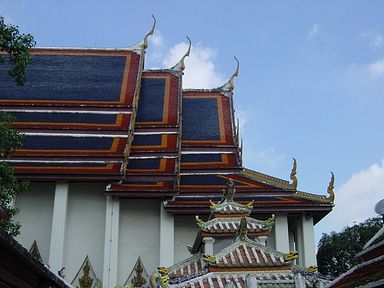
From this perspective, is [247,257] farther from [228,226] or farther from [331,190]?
[331,190]

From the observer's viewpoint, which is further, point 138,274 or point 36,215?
point 36,215

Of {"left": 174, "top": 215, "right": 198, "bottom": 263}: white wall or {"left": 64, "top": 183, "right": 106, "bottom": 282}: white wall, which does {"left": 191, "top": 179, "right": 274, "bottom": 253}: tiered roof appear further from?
{"left": 64, "top": 183, "right": 106, "bottom": 282}: white wall

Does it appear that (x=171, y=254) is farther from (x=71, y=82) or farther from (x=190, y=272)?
(x=71, y=82)

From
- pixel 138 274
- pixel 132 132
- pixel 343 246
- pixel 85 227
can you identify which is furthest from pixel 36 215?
pixel 343 246

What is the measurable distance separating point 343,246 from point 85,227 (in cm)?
1474

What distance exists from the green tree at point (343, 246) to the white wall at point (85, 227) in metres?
13.5

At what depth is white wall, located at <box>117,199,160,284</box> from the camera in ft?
50.4

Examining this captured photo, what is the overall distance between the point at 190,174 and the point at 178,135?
1399mm

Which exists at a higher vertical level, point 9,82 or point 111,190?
point 9,82

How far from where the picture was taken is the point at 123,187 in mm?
15133

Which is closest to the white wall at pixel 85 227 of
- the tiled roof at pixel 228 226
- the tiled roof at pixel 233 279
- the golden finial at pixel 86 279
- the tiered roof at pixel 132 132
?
the golden finial at pixel 86 279

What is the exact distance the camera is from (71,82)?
63.1ft

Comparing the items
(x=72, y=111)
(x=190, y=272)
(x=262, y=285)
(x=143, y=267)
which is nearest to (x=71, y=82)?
(x=72, y=111)

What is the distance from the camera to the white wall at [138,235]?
15375 millimetres
